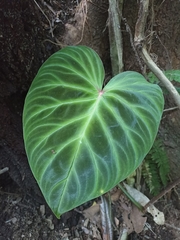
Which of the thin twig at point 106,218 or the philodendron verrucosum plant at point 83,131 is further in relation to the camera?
the thin twig at point 106,218

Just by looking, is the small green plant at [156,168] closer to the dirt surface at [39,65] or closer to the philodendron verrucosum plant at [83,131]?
the dirt surface at [39,65]

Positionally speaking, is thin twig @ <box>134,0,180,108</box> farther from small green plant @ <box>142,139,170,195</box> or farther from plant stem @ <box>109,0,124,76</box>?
small green plant @ <box>142,139,170,195</box>

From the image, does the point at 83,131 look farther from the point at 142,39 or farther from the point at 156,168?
the point at 156,168

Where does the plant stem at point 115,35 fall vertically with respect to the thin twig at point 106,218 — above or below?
above

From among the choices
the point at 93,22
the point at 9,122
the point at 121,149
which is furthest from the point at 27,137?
the point at 93,22

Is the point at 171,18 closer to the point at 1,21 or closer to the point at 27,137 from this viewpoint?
the point at 1,21

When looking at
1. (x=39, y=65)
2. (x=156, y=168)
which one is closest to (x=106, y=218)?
(x=156, y=168)

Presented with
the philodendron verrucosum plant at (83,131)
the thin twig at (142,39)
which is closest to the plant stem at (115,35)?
the thin twig at (142,39)
